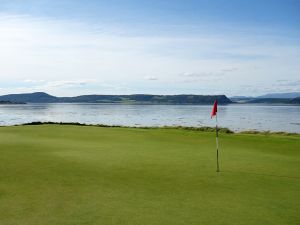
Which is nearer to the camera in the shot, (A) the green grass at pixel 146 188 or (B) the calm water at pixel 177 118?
(A) the green grass at pixel 146 188

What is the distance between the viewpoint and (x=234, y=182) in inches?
350

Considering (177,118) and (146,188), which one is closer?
(146,188)

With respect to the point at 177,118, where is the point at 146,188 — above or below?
above

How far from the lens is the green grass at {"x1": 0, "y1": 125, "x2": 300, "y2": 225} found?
623 cm

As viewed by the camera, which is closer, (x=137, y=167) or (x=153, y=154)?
(x=137, y=167)

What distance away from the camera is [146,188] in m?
8.09

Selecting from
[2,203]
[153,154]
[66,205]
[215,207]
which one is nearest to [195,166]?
[153,154]

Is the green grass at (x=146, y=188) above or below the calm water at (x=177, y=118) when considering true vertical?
above

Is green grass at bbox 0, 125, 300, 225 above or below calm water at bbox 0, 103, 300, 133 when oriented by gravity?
above

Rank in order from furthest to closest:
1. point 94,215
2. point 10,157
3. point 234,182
→ point 10,157, point 234,182, point 94,215

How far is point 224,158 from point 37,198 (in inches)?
291

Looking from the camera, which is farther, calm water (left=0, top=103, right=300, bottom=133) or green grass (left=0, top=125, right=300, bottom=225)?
calm water (left=0, top=103, right=300, bottom=133)

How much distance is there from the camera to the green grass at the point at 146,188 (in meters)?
6.23

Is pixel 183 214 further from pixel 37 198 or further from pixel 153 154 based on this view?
pixel 153 154
